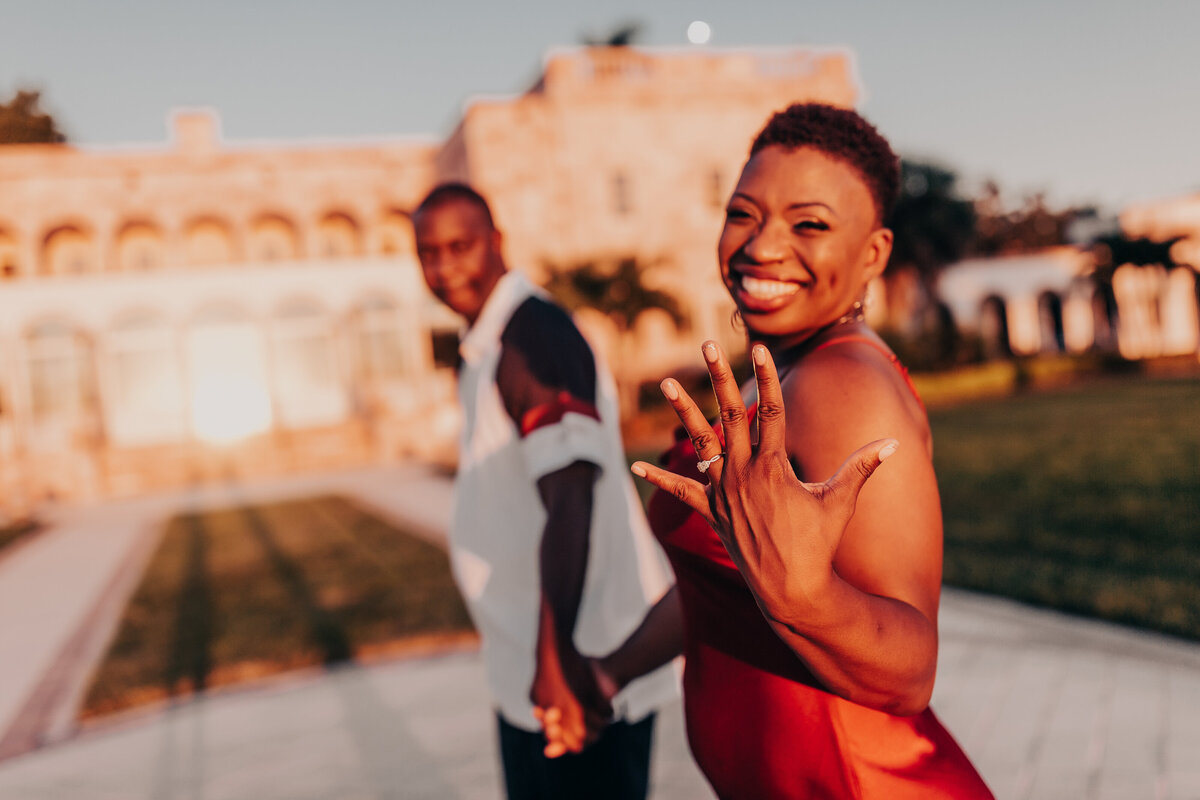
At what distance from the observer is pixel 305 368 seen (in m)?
28.3

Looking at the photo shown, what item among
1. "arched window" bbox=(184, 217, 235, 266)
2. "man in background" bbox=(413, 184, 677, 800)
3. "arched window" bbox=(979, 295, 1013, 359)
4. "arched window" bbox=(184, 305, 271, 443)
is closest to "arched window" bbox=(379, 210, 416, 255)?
"arched window" bbox=(184, 217, 235, 266)

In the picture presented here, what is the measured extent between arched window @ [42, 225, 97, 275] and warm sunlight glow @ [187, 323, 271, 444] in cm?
483

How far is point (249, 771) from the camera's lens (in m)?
4.38

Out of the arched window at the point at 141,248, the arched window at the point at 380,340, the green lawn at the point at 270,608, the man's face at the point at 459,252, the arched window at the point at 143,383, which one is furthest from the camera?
the arched window at the point at 141,248

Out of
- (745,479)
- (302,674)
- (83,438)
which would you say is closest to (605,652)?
(745,479)

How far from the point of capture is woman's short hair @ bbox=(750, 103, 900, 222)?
1374mm

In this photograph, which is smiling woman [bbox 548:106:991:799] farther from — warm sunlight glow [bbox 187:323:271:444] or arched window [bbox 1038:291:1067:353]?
arched window [bbox 1038:291:1067:353]

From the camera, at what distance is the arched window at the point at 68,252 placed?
2848cm

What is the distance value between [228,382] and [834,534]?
2862 cm

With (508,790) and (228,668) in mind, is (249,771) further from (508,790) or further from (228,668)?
(508,790)

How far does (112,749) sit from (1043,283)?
34.3 metres

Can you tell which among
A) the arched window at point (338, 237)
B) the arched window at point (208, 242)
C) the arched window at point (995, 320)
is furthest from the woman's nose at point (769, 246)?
the arched window at point (995, 320)

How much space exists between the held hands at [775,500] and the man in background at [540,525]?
833 mm

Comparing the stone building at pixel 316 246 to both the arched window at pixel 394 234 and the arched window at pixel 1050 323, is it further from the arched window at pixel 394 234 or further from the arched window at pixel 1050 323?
the arched window at pixel 1050 323
